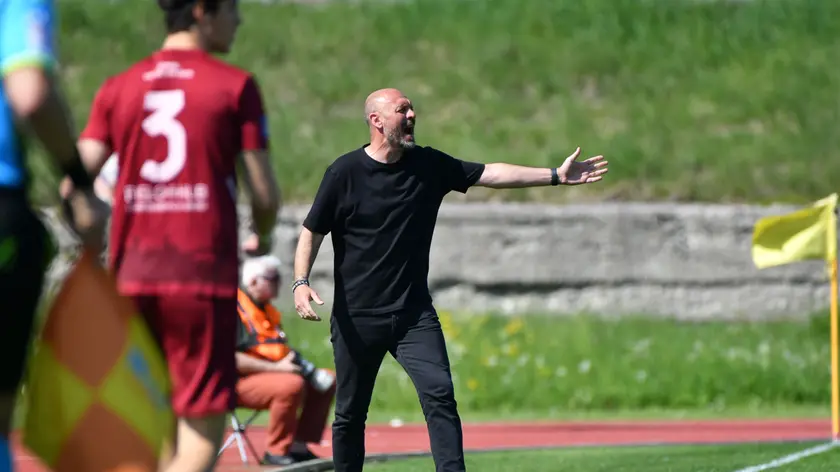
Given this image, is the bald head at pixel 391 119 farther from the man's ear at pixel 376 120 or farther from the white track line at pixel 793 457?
the white track line at pixel 793 457

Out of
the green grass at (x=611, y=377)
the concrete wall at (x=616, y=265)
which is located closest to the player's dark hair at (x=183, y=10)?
the green grass at (x=611, y=377)

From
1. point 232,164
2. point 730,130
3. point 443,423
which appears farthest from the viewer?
point 730,130

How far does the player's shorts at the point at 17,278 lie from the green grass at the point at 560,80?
16.8m

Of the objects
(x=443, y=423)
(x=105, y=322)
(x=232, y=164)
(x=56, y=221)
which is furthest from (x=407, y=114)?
(x=56, y=221)

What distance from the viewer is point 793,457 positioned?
10.3 metres

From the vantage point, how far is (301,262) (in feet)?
26.7

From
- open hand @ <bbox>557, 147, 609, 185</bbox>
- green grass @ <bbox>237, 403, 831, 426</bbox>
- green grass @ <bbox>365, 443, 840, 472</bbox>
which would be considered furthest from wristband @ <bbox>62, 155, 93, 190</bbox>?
green grass @ <bbox>237, 403, 831, 426</bbox>

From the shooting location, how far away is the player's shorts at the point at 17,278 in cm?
428

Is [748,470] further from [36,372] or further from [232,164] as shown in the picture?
[36,372]

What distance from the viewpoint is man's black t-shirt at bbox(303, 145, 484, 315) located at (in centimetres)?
786

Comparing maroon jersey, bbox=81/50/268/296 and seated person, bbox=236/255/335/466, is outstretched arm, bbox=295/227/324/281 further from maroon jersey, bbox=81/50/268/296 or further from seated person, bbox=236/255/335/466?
maroon jersey, bbox=81/50/268/296

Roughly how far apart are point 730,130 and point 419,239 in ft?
54.0

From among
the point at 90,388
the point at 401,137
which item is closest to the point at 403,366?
the point at 401,137

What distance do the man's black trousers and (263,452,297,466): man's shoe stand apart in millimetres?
2581
